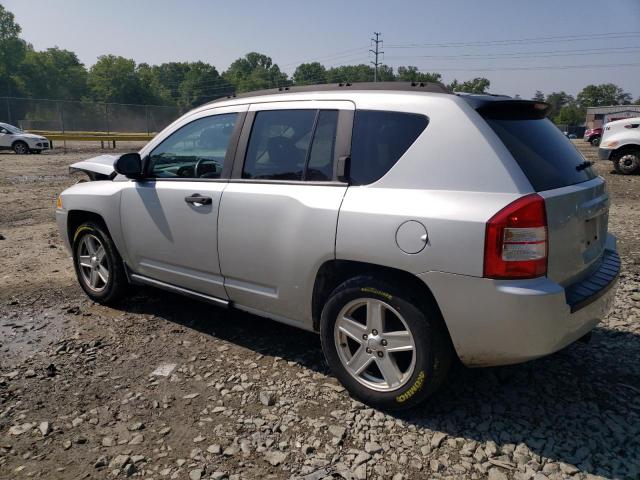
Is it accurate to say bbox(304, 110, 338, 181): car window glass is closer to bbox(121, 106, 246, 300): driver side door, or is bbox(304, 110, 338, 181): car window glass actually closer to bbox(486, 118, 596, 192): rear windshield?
bbox(121, 106, 246, 300): driver side door

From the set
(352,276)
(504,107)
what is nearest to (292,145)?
(352,276)

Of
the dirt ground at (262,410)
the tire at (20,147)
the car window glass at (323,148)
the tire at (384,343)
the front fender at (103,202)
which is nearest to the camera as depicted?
the dirt ground at (262,410)

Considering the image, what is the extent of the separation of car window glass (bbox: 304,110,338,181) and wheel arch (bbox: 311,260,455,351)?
1.81 feet

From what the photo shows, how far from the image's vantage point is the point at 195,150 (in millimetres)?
→ 3938

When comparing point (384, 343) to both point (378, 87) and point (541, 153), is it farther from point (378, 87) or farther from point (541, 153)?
point (378, 87)

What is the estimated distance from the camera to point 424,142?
9.12 ft

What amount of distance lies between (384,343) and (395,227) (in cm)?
69

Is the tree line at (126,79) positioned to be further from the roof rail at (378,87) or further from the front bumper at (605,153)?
the roof rail at (378,87)

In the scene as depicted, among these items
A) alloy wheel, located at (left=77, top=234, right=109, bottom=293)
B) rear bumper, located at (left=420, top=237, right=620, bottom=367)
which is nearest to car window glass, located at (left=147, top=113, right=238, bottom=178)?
alloy wheel, located at (left=77, top=234, right=109, bottom=293)

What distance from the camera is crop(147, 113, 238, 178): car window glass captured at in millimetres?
3730

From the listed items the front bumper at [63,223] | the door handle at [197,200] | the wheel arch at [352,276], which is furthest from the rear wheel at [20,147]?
the wheel arch at [352,276]

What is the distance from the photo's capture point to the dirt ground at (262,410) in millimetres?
2570

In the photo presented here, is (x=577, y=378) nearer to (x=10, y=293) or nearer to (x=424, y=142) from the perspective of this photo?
(x=424, y=142)

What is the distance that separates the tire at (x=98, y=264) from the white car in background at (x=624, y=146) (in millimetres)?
14401
